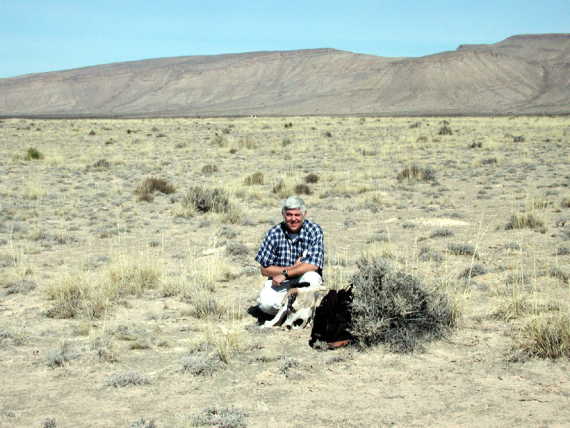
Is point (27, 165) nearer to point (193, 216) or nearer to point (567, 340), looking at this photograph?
point (193, 216)

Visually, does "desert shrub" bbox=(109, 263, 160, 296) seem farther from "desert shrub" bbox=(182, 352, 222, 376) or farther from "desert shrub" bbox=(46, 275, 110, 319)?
"desert shrub" bbox=(182, 352, 222, 376)

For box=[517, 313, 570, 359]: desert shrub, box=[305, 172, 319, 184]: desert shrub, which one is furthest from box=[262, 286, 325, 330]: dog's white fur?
box=[305, 172, 319, 184]: desert shrub

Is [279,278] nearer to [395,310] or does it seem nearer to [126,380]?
[395,310]

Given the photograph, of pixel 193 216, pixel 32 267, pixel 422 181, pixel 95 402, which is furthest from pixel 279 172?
pixel 95 402

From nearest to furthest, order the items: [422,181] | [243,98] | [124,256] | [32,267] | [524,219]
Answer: [124,256], [32,267], [524,219], [422,181], [243,98]

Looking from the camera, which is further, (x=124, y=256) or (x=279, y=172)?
(x=279, y=172)

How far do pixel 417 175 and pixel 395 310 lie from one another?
42.5ft

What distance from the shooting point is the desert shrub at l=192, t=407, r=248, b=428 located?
4406mm

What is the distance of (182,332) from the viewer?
21.1ft

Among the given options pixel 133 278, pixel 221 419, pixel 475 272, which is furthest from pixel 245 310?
pixel 475 272

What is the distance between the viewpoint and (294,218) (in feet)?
20.7

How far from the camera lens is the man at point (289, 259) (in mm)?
6398

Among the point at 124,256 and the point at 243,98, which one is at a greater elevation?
the point at 243,98

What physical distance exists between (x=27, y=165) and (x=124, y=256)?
1637cm
